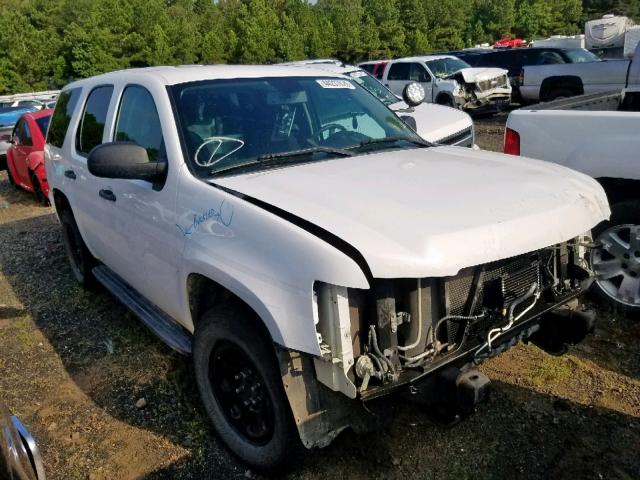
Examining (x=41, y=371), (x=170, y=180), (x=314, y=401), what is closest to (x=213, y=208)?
(x=170, y=180)

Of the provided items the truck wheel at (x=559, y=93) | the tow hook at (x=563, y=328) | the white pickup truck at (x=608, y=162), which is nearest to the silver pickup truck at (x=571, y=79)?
the truck wheel at (x=559, y=93)

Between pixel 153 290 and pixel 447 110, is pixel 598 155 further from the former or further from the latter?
pixel 447 110

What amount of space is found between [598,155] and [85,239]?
4014mm

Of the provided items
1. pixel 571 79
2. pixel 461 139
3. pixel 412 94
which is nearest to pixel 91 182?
pixel 412 94

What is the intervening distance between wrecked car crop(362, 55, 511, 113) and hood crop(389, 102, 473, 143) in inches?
323

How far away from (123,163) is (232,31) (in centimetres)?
4885

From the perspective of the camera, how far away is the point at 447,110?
779 centimetres

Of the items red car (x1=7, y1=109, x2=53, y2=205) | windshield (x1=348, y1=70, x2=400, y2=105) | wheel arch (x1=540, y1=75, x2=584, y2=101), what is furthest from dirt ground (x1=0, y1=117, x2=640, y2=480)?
wheel arch (x1=540, y1=75, x2=584, y2=101)

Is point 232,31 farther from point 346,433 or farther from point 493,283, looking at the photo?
point 493,283

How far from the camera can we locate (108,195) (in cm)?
391

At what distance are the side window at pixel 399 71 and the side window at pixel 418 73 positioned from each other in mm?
124

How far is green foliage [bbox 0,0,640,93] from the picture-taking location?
148ft

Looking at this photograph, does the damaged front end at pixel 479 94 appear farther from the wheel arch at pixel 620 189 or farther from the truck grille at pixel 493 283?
the truck grille at pixel 493 283

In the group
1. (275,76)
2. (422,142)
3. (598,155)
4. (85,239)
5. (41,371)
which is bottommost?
(41,371)
